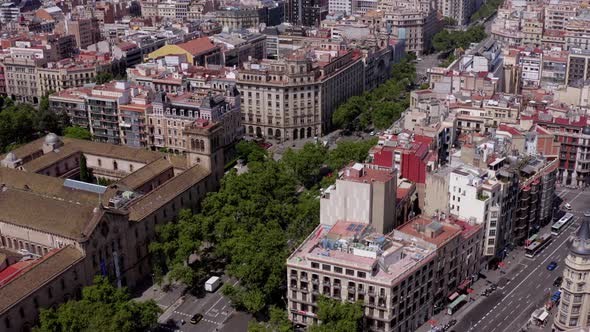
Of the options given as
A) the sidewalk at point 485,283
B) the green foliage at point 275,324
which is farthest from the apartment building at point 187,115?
the sidewalk at point 485,283

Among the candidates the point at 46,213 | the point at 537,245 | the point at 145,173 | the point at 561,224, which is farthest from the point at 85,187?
the point at 561,224

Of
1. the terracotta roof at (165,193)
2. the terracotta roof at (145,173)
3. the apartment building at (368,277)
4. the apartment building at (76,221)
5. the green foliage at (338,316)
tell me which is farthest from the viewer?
the terracotta roof at (145,173)

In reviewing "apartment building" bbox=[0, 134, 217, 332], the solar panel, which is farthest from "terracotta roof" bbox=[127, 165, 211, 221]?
the solar panel

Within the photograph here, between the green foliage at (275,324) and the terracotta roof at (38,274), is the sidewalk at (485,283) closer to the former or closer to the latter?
the green foliage at (275,324)

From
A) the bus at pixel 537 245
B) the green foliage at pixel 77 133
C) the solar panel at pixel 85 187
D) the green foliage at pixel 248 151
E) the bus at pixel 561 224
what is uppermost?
the solar panel at pixel 85 187

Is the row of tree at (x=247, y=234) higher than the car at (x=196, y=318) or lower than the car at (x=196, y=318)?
higher

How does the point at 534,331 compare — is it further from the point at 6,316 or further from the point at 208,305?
the point at 6,316

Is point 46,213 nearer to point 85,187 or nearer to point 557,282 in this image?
point 85,187
